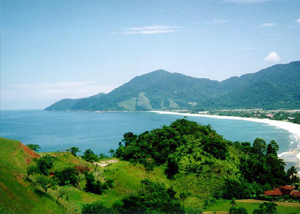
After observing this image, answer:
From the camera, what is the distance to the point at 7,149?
20.3m

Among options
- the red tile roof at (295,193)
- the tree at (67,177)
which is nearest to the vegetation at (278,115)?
the red tile roof at (295,193)

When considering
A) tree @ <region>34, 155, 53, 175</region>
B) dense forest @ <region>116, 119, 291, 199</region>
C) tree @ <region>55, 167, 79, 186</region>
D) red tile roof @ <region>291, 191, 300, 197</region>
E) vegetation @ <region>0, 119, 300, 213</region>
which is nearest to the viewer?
vegetation @ <region>0, 119, 300, 213</region>

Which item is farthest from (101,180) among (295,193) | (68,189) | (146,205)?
(295,193)

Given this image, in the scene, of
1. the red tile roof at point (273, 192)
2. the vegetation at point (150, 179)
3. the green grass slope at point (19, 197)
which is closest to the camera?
the green grass slope at point (19, 197)

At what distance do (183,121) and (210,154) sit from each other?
13.1 m

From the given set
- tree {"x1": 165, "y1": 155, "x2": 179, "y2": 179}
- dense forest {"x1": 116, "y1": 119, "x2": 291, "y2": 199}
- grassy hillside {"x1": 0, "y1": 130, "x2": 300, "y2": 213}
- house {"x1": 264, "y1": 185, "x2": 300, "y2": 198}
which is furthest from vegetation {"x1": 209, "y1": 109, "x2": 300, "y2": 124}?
grassy hillside {"x1": 0, "y1": 130, "x2": 300, "y2": 213}

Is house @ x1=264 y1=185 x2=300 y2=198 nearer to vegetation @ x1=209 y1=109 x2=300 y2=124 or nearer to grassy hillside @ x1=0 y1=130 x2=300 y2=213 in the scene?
grassy hillside @ x1=0 y1=130 x2=300 y2=213

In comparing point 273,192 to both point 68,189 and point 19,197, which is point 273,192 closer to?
point 68,189

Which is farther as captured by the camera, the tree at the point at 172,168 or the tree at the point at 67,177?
the tree at the point at 172,168

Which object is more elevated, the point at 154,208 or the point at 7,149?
the point at 7,149

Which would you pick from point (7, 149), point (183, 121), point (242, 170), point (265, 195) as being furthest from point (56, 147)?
point (265, 195)

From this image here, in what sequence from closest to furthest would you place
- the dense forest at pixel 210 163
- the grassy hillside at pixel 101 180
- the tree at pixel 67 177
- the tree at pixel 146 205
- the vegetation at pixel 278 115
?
the grassy hillside at pixel 101 180, the tree at pixel 146 205, the tree at pixel 67 177, the dense forest at pixel 210 163, the vegetation at pixel 278 115

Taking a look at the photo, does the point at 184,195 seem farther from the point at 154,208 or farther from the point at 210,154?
the point at 210,154

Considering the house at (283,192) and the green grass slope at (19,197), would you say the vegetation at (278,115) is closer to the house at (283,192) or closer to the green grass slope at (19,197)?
the house at (283,192)
